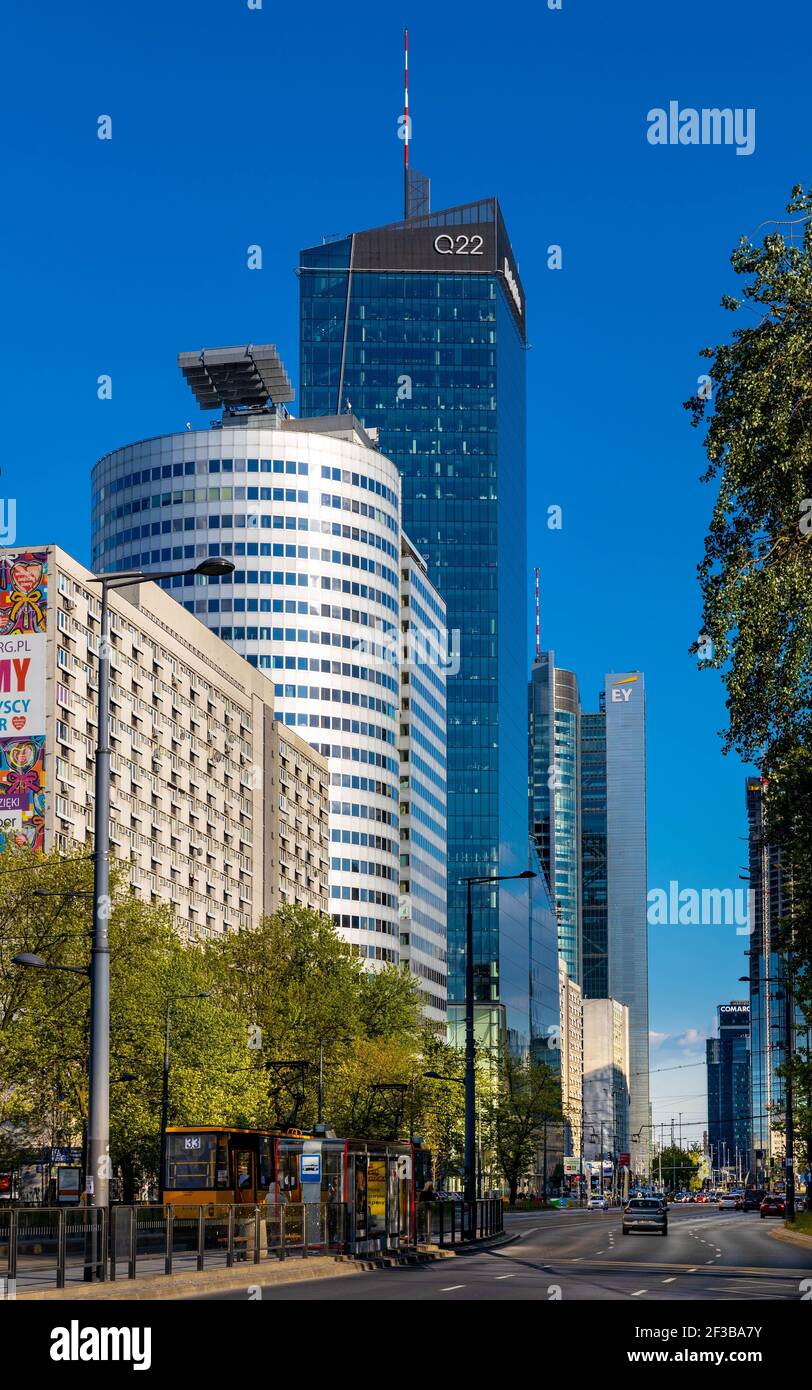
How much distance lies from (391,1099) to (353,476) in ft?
304

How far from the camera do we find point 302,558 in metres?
182

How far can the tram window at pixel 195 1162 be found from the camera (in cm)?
5756

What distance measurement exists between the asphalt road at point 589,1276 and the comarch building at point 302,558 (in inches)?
4676

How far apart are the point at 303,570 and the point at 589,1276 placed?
146m

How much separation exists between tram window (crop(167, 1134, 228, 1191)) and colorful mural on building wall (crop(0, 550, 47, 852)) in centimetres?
4484

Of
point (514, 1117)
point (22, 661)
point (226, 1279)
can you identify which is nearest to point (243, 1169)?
point (226, 1279)

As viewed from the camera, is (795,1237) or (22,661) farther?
(22,661)

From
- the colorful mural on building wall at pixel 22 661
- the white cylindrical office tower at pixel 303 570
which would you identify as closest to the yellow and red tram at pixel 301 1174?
→ the colorful mural on building wall at pixel 22 661

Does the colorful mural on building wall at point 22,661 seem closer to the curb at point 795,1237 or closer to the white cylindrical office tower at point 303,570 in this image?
the curb at point 795,1237

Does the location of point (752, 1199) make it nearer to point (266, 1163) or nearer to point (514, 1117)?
point (514, 1117)

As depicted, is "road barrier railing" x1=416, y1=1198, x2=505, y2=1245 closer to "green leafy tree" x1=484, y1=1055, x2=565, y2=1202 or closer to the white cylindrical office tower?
"green leafy tree" x1=484, y1=1055, x2=565, y2=1202

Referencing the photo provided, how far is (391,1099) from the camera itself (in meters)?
107

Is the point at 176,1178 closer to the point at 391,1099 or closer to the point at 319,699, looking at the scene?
the point at 391,1099
